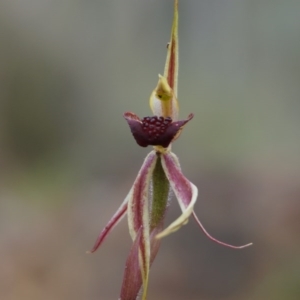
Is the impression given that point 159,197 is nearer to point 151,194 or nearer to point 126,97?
point 151,194

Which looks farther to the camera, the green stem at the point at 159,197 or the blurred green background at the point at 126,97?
the blurred green background at the point at 126,97

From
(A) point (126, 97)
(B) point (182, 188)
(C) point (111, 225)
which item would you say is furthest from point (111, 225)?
(A) point (126, 97)

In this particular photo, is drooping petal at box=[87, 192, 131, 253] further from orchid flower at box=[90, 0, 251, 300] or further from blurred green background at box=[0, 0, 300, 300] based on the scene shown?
blurred green background at box=[0, 0, 300, 300]

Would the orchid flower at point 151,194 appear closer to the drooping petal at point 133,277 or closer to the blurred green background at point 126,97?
the drooping petal at point 133,277

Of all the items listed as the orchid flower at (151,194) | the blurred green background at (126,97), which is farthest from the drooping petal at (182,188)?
the blurred green background at (126,97)

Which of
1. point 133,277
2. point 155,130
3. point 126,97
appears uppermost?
point 155,130

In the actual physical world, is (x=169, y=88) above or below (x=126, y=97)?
above

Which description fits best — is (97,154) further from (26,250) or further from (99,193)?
(26,250)
